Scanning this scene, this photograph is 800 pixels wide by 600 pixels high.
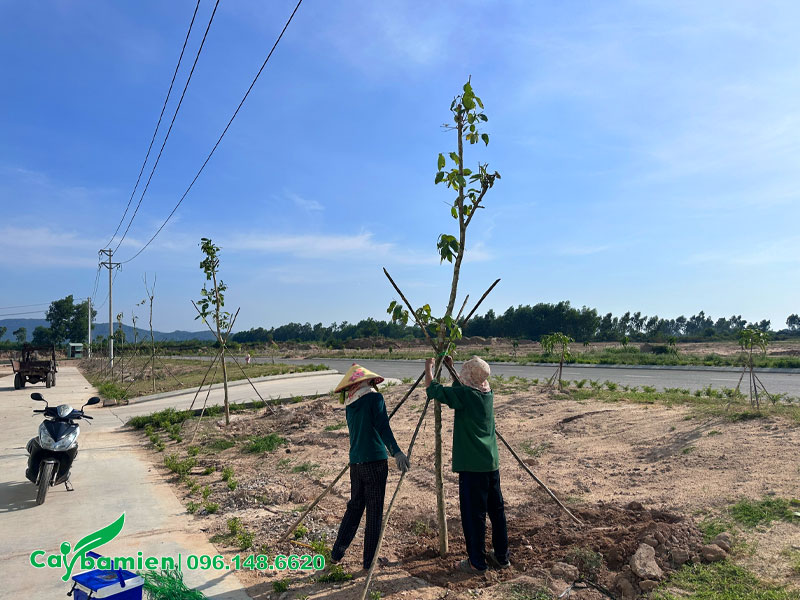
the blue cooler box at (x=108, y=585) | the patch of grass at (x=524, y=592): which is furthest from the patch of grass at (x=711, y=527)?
the blue cooler box at (x=108, y=585)

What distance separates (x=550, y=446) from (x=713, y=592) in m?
4.87

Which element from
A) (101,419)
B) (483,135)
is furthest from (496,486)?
(101,419)

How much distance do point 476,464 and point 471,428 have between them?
0.28m

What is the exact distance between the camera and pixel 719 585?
12.4 ft

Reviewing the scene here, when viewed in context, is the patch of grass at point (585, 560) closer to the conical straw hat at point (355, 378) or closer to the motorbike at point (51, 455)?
the conical straw hat at point (355, 378)

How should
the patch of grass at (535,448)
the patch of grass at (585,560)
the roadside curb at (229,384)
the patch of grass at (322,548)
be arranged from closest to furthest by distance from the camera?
the patch of grass at (585,560) < the patch of grass at (322,548) < the patch of grass at (535,448) < the roadside curb at (229,384)

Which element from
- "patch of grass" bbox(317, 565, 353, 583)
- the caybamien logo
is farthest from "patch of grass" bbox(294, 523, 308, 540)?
the caybamien logo

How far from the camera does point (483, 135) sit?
504 cm

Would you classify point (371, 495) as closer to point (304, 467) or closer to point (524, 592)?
point (524, 592)

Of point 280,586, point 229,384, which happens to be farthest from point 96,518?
point 229,384

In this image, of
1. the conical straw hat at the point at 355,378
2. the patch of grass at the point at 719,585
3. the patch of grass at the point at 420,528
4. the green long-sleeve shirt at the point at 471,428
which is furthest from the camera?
the patch of grass at the point at 420,528

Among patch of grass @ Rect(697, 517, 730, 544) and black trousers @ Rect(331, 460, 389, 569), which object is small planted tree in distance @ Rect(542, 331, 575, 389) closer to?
patch of grass @ Rect(697, 517, 730, 544)

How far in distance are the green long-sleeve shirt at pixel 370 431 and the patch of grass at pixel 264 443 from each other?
5545mm

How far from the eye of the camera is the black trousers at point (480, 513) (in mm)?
4406
